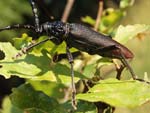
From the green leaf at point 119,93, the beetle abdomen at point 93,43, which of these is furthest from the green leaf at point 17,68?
the beetle abdomen at point 93,43

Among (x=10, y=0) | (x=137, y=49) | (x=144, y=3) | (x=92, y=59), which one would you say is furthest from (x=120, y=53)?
(x=144, y=3)

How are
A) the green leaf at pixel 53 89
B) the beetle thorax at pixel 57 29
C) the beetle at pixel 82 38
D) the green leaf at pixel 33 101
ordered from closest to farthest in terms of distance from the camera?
the green leaf at pixel 33 101, the beetle at pixel 82 38, the beetle thorax at pixel 57 29, the green leaf at pixel 53 89

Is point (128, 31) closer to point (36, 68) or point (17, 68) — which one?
point (36, 68)

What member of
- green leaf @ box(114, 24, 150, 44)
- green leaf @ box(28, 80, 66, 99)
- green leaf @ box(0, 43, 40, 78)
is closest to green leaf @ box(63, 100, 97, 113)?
green leaf @ box(0, 43, 40, 78)

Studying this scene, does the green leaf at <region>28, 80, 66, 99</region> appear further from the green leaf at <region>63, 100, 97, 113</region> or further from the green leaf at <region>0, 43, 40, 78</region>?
the green leaf at <region>63, 100, 97, 113</region>

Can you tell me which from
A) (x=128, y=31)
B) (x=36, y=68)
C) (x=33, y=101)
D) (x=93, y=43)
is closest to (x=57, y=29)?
(x=93, y=43)

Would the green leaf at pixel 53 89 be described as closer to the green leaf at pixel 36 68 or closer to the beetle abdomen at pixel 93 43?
the beetle abdomen at pixel 93 43
